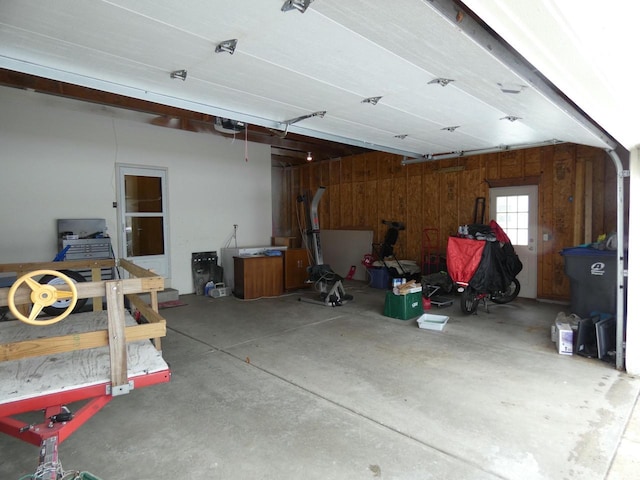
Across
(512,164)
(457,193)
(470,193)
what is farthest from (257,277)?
(512,164)

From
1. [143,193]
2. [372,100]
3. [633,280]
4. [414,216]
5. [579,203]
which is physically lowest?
[633,280]

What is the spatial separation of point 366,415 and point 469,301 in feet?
10.4

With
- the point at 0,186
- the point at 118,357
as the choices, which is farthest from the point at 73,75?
the point at 0,186

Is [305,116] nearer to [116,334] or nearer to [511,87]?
[511,87]

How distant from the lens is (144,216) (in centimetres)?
657

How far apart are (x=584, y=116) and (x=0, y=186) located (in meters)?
6.89

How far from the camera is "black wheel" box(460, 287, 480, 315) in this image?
5.19 metres

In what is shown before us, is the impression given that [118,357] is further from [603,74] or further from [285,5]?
[603,74]

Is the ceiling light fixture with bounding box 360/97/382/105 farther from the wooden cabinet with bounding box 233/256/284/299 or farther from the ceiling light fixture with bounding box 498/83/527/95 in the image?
the wooden cabinet with bounding box 233/256/284/299

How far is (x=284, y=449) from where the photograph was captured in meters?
→ 2.26

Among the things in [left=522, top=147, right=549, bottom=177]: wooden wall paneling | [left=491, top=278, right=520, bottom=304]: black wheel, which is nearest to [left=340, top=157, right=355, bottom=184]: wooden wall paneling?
[left=522, top=147, right=549, bottom=177]: wooden wall paneling

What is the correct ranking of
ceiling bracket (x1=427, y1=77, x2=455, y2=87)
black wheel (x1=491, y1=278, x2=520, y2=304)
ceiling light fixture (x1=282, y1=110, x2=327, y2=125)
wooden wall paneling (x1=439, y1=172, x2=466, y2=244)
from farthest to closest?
wooden wall paneling (x1=439, y1=172, x2=466, y2=244), black wheel (x1=491, y1=278, x2=520, y2=304), ceiling light fixture (x1=282, y1=110, x2=327, y2=125), ceiling bracket (x1=427, y1=77, x2=455, y2=87)

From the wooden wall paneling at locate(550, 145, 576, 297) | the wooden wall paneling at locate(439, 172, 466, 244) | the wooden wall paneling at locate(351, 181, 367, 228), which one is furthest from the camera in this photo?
the wooden wall paneling at locate(351, 181, 367, 228)

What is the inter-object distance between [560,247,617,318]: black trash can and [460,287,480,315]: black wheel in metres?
1.15
